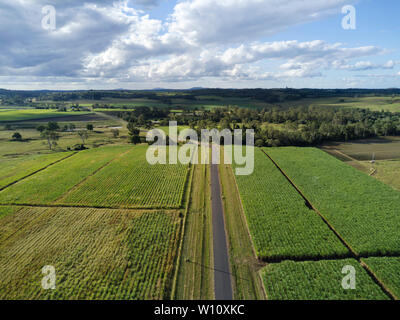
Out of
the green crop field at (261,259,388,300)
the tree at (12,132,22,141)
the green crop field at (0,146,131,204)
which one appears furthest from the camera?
the tree at (12,132,22,141)

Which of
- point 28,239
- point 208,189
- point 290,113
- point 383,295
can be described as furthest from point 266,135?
point 28,239

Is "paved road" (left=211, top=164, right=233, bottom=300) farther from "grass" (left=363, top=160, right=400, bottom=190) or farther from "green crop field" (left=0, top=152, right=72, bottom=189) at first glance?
"green crop field" (left=0, top=152, right=72, bottom=189)

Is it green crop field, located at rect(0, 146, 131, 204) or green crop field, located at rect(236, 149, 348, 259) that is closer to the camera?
green crop field, located at rect(236, 149, 348, 259)

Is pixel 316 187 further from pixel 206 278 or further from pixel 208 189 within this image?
pixel 206 278

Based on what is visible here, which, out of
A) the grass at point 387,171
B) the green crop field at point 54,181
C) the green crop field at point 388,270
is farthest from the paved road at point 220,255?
the grass at point 387,171

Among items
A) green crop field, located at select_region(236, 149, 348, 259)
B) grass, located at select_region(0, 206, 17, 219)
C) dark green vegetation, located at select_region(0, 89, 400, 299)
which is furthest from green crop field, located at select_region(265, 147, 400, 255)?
grass, located at select_region(0, 206, 17, 219)
